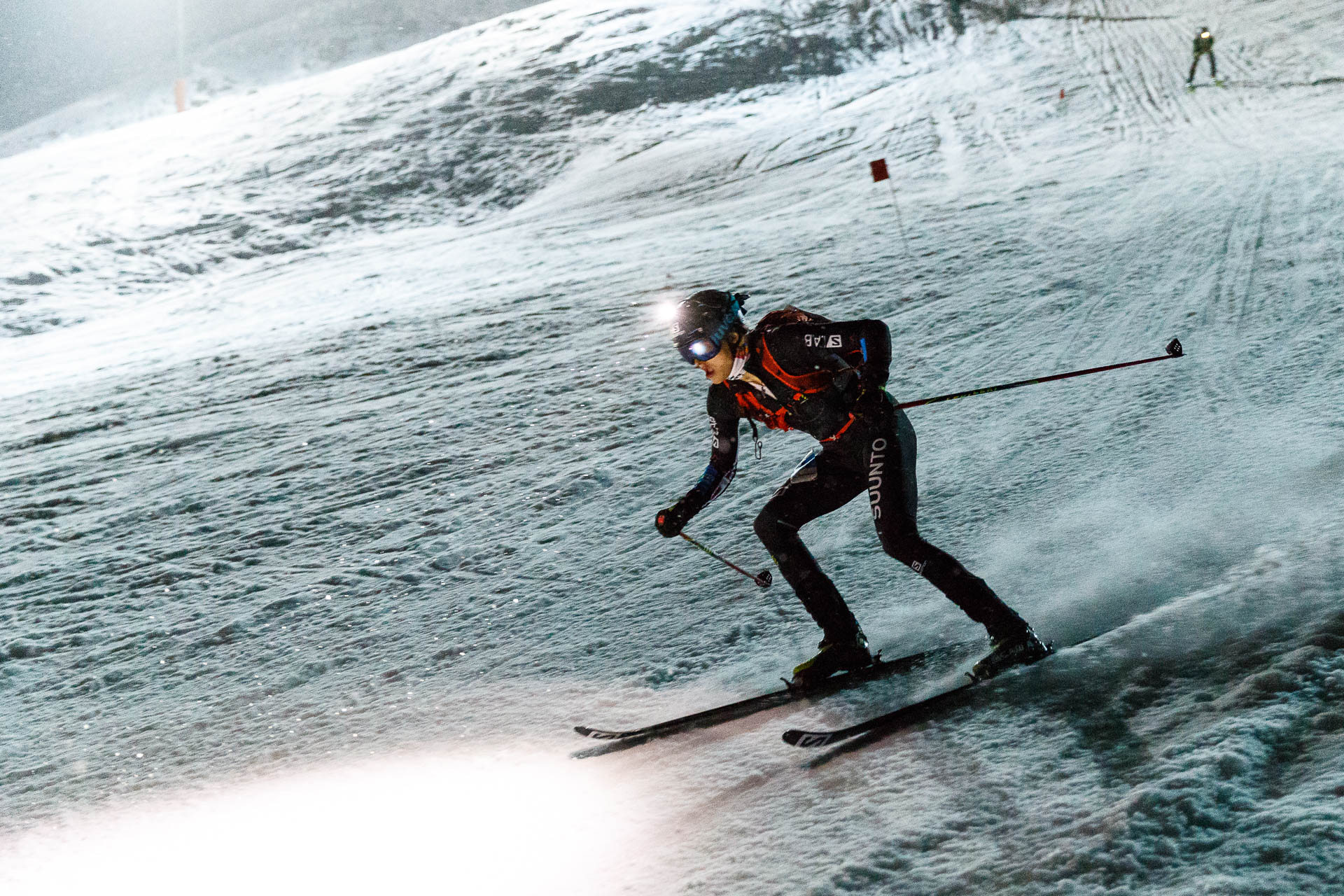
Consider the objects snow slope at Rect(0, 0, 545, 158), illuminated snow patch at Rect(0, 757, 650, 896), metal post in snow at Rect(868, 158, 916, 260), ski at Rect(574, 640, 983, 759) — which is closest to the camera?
illuminated snow patch at Rect(0, 757, 650, 896)

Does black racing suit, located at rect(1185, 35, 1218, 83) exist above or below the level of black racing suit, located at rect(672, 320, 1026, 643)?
above

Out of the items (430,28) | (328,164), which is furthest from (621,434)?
(430,28)

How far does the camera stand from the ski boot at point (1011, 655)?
361 centimetres

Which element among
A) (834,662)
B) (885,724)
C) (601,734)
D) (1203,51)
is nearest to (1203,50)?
(1203,51)

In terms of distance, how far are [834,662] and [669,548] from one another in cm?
196

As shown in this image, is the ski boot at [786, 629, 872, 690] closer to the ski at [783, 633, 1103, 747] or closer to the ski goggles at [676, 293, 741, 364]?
the ski at [783, 633, 1103, 747]

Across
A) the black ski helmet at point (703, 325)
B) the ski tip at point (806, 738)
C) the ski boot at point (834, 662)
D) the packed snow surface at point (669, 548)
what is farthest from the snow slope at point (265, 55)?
the ski tip at point (806, 738)

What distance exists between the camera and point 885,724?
3465 mm

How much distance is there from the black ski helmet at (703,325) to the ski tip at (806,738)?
4.59 ft

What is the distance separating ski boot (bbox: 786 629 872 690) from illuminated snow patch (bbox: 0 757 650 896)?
92 cm

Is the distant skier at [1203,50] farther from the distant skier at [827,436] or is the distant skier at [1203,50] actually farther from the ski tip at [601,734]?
the ski tip at [601,734]

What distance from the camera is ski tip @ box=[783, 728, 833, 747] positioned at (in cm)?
340

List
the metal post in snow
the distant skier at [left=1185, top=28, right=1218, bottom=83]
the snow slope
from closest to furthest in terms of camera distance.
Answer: the metal post in snow < the distant skier at [left=1185, top=28, right=1218, bottom=83] < the snow slope

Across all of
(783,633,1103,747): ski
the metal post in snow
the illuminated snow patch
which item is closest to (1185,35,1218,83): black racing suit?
the metal post in snow
